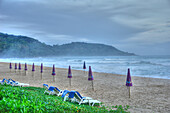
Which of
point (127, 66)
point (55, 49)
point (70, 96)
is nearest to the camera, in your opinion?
point (70, 96)

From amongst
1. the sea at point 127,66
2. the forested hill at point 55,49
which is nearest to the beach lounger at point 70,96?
the sea at point 127,66

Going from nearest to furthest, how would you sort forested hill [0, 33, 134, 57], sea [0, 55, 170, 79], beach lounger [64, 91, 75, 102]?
beach lounger [64, 91, 75, 102], sea [0, 55, 170, 79], forested hill [0, 33, 134, 57]

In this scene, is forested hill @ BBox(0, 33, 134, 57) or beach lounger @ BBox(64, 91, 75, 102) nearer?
beach lounger @ BBox(64, 91, 75, 102)

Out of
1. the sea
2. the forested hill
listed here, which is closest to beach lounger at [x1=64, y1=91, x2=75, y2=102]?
the sea

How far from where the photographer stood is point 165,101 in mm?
7047

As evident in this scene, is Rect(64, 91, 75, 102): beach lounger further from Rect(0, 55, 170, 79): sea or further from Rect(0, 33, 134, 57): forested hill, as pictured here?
Rect(0, 33, 134, 57): forested hill

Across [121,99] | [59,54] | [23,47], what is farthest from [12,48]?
[121,99]

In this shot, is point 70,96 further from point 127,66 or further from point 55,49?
point 55,49

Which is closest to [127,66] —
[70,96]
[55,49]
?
[70,96]

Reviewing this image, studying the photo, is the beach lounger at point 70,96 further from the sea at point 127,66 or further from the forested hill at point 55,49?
the forested hill at point 55,49

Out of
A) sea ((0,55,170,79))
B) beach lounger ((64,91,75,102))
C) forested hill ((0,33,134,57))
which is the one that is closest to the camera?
beach lounger ((64,91,75,102))

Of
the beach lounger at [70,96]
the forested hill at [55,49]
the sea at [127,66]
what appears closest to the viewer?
the beach lounger at [70,96]

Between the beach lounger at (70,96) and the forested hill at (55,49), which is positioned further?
the forested hill at (55,49)

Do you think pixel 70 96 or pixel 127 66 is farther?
pixel 127 66
